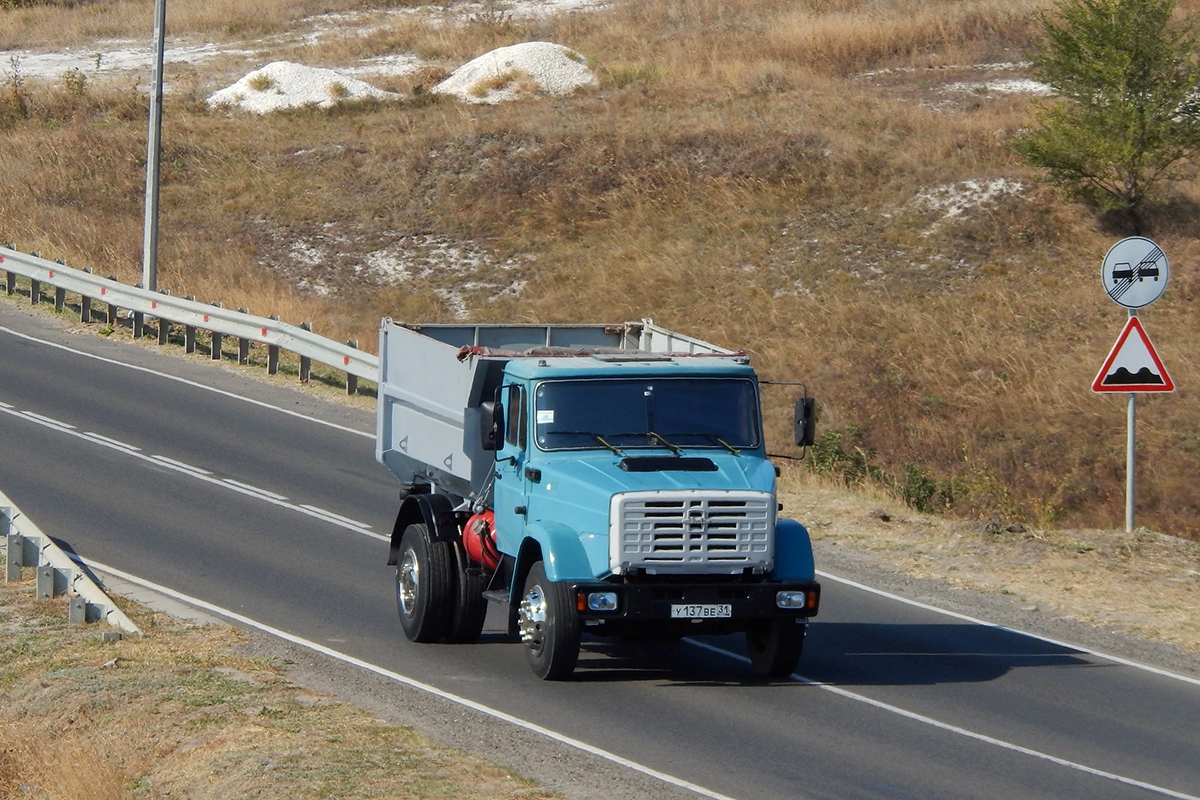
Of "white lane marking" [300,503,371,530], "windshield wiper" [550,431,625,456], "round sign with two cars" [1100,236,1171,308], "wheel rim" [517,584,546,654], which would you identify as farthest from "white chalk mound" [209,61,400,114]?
"wheel rim" [517,584,546,654]

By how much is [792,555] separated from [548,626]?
5.97 ft

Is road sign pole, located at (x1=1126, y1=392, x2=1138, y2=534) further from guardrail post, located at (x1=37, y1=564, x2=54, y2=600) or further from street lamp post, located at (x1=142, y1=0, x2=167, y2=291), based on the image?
street lamp post, located at (x1=142, y1=0, x2=167, y2=291)

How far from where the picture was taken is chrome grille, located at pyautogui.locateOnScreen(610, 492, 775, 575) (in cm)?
960

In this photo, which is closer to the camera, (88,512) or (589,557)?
(589,557)

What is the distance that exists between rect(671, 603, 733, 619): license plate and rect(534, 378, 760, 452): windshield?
1216mm

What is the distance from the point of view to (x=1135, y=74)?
1205 inches

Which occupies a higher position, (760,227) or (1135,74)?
(1135,74)

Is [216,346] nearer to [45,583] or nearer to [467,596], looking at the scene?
[45,583]

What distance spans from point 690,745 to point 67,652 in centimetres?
470

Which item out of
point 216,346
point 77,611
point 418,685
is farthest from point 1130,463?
point 216,346

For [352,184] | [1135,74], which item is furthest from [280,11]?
[1135,74]

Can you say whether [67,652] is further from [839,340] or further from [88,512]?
[839,340]

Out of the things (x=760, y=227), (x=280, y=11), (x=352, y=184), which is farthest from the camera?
(x=280, y=11)

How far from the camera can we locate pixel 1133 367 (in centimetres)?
1472
